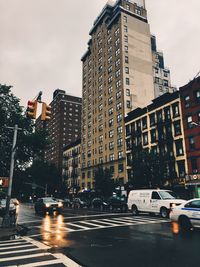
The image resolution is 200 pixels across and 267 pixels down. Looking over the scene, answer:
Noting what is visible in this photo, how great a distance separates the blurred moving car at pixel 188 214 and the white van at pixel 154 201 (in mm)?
5965

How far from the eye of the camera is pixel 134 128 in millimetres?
53219

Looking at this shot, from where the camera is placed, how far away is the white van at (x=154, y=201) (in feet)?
62.7

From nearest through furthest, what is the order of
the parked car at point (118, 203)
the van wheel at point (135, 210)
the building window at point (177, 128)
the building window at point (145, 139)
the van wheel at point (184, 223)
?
the van wheel at point (184, 223) → the van wheel at point (135, 210) → the parked car at point (118, 203) → the building window at point (177, 128) → the building window at point (145, 139)

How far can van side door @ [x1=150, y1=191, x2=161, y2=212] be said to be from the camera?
19.9 metres

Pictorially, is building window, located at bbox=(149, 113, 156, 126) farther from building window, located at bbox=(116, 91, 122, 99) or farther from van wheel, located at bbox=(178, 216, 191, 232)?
van wheel, located at bbox=(178, 216, 191, 232)

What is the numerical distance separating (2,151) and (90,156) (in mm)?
47597

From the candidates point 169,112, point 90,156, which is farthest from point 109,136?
point 169,112

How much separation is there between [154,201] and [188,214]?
26.6 feet

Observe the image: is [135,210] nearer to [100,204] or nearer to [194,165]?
[100,204]

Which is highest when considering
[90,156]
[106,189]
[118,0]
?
[118,0]

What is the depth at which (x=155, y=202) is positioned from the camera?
795 inches

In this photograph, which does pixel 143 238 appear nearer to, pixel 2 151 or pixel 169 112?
pixel 2 151

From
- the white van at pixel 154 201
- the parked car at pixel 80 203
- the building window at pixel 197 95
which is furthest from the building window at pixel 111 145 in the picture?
the white van at pixel 154 201

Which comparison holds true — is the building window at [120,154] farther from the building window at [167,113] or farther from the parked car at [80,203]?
the parked car at [80,203]
